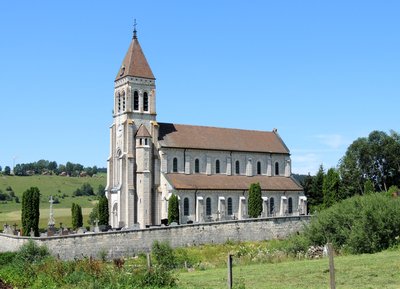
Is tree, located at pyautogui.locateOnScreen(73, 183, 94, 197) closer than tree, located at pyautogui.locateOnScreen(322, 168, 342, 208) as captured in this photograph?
No

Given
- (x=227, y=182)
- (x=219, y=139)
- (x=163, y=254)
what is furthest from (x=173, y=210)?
(x=163, y=254)

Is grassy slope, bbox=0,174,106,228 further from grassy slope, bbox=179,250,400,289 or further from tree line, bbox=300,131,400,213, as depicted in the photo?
grassy slope, bbox=179,250,400,289

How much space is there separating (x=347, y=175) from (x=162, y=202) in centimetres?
4220

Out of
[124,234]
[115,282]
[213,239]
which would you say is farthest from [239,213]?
[115,282]

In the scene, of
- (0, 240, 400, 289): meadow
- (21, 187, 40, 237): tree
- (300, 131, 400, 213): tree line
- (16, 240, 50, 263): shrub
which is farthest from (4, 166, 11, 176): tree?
(0, 240, 400, 289): meadow

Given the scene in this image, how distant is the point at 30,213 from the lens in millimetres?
57656

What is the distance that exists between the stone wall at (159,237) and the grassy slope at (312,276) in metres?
20.4

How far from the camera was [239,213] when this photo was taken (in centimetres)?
7438

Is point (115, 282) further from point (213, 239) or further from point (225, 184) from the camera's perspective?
point (225, 184)

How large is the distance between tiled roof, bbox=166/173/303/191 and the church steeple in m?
11.8

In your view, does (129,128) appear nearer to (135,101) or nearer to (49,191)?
(135,101)

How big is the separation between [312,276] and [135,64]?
51123 mm

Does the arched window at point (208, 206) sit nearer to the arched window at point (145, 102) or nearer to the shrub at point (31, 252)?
the arched window at point (145, 102)

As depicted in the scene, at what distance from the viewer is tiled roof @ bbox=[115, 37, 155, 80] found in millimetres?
72625
